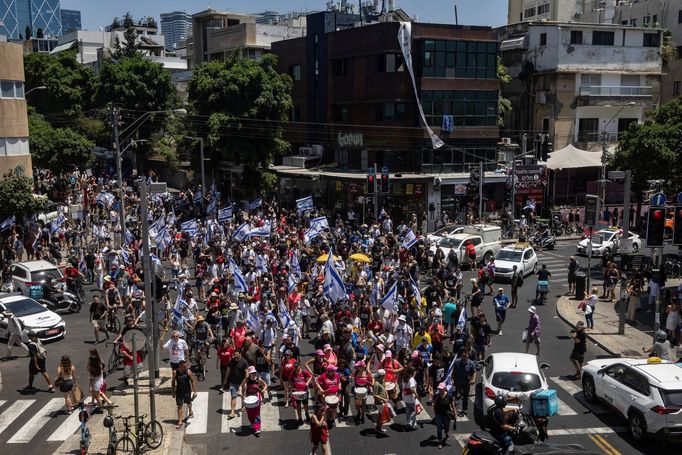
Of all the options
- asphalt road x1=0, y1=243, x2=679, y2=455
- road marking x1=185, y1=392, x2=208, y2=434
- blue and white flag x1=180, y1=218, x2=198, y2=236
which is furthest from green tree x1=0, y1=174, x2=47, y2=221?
road marking x1=185, y1=392, x2=208, y2=434

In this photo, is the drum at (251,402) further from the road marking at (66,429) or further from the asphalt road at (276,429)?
the road marking at (66,429)

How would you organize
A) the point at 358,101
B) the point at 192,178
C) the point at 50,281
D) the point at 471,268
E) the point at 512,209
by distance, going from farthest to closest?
the point at 192,178 < the point at 358,101 < the point at 512,209 < the point at 471,268 < the point at 50,281

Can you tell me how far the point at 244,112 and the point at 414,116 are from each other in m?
12.0

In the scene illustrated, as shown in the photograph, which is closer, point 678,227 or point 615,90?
point 678,227

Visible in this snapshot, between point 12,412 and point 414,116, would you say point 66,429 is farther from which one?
point 414,116

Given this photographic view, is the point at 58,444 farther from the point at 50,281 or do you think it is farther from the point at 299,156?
the point at 299,156

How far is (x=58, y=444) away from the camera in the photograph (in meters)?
14.3

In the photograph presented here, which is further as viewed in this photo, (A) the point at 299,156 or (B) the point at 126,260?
(A) the point at 299,156

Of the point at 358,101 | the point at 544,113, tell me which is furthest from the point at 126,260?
the point at 544,113

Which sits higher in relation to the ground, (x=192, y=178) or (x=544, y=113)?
(x=544, y=113)

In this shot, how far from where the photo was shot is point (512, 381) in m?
15.1

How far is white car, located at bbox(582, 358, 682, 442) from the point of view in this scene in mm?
13750

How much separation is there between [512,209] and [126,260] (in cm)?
2246

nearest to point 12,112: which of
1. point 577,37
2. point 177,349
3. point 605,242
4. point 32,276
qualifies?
point 32,276
